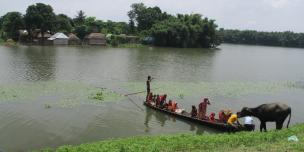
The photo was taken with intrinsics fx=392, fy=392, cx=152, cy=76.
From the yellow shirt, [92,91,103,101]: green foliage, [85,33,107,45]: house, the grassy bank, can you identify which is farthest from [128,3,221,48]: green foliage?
the grassy bank

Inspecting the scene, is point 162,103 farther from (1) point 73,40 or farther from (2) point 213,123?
(1) point 73,40

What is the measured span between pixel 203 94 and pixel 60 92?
1193 centimetres

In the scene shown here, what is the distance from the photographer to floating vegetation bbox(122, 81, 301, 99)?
33.8 meters

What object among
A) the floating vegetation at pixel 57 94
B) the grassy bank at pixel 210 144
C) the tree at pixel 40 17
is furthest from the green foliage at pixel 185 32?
the grassy bank at pixel 210 144

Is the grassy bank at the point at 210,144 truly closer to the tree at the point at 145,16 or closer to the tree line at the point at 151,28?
the tree line at the point at 151,28

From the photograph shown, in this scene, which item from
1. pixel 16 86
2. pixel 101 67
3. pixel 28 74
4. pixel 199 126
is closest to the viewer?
pixel 199 126

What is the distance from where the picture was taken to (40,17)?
305ft

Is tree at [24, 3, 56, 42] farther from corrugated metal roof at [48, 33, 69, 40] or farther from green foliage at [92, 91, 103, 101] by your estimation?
green foliage at [92, 91, 103, 101]

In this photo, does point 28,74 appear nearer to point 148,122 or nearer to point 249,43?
point 148,122

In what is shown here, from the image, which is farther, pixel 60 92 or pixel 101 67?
pixel 101 67

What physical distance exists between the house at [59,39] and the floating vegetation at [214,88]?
64.1 m

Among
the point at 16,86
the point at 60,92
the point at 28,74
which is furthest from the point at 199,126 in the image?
the point at 28,74

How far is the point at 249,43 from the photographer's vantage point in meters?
198

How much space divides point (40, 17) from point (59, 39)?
7.72 metres
